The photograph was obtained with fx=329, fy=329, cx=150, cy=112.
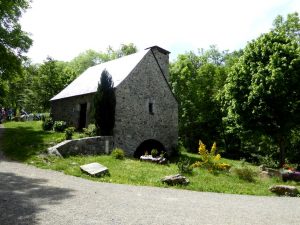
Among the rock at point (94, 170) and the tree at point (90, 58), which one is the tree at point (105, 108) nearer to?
the rock at point (94, 170)

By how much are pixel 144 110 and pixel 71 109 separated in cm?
707

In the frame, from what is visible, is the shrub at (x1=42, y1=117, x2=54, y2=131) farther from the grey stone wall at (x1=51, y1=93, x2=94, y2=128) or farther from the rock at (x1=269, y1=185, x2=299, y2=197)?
the rock at (x1=269, y1=185, x2=299, y2=197)

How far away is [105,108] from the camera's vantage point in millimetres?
23156

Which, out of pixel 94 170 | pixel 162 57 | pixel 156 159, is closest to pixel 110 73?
pixel 162 57

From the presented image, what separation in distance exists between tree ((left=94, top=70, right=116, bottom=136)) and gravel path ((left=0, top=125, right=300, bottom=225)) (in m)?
9.97

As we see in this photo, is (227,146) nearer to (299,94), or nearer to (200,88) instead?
(200,88)

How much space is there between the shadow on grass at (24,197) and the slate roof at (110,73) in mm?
13476

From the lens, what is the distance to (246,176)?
54.5 feet

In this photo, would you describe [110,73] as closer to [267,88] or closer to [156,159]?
[156,159]

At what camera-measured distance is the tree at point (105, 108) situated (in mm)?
23219

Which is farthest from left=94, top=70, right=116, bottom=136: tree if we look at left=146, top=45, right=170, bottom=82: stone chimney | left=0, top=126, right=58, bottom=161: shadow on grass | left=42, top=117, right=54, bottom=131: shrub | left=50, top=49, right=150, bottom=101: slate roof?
left=146, top=45, right=170, bottom=82: stone chimney

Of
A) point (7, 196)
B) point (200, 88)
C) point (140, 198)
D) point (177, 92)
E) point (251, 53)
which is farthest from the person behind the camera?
point (177, 92)

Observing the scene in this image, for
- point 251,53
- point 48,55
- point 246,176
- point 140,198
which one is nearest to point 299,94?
point 251,53

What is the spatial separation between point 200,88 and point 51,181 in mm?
29810
